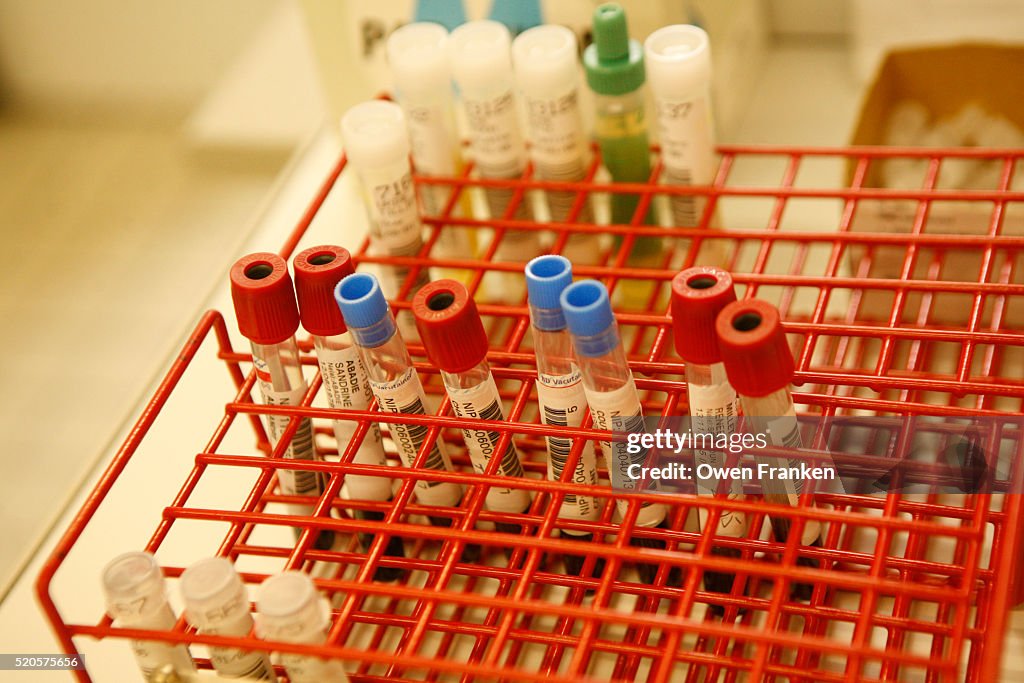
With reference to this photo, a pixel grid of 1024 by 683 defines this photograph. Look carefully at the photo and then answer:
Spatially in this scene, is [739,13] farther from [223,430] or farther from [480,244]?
[223,430]

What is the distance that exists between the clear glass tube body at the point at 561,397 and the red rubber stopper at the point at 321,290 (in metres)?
0.13

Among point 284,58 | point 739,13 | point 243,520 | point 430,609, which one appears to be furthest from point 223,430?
point 284,58

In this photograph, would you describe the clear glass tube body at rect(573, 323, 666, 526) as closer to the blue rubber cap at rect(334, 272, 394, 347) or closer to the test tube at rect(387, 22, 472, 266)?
the blue rubber cap at rect(334, 272, 394, 347)

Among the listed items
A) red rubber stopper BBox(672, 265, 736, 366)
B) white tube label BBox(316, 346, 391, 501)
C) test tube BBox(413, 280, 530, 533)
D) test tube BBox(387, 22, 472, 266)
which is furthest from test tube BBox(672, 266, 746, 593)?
test tube BBox(387, 22, 472, 266)

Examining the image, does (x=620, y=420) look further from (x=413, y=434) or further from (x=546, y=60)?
(x=546, y=60)

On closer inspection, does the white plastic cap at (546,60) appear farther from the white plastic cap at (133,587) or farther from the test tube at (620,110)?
the white plastic cap at (133,587)

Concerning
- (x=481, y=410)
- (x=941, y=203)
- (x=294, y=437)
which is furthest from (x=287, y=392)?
(x=941, y=203)

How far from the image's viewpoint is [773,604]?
608 mm

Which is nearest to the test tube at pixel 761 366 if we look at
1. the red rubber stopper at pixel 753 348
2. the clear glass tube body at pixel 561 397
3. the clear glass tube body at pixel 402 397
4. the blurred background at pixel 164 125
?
the red rubber stopper at pixel 753 348

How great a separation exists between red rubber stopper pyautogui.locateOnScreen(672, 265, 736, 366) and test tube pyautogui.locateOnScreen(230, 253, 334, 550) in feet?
0.81

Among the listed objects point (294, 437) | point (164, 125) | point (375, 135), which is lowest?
point (164, 125)

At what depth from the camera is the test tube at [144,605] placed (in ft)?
2.11

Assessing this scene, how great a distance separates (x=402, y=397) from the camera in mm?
741

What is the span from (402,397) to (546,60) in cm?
30
